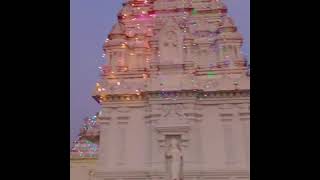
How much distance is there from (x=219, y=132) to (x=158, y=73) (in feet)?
8.92

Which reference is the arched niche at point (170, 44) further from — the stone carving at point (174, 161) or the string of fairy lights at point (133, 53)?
the stone carving at point (174, 161)

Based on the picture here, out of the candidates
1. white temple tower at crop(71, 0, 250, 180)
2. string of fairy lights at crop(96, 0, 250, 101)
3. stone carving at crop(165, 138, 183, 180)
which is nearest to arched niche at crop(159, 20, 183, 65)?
white temple tower at crop(71, 0, 250, 180)

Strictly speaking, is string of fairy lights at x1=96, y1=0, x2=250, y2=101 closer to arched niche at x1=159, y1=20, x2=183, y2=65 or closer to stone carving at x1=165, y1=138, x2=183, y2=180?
arched niche at x1=159, y1=20, x2=183, y2=65

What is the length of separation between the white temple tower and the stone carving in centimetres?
16

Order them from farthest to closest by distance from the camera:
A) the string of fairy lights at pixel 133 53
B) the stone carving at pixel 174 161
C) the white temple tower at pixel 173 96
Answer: the string of fairy lights at pixel 133 53 < the white temple tower at pixel 173 96 < the stone carving at pixel 174 161

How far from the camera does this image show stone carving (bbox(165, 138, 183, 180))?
15531mm

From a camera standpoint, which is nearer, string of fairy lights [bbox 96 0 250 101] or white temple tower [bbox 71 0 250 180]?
white temple tower [bbox 71 0 250 180]

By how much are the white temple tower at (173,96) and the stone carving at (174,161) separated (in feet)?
0.53

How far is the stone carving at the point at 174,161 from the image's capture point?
15.5 metres

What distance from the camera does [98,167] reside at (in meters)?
16.5

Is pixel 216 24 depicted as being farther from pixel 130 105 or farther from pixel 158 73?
pixel 130 105

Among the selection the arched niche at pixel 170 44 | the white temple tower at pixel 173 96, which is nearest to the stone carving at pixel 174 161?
the white temple tower at pixel 173 96
